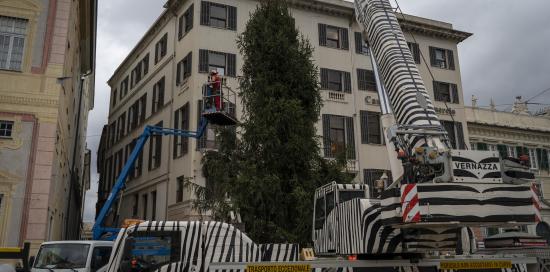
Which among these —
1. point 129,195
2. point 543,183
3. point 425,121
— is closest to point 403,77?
point 425,121

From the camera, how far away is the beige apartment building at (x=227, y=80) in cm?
2762

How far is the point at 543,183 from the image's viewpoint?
39.8m

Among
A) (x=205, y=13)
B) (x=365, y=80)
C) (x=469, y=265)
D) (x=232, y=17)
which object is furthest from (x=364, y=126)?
(x=469, y=265)

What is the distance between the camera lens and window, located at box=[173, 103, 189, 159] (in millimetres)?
27203

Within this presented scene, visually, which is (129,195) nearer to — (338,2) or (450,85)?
(338,2)

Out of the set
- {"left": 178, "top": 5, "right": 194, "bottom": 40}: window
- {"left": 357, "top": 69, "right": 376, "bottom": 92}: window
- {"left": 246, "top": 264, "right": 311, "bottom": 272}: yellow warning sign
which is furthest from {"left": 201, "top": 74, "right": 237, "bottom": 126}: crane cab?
{"left": 357, "top": 69, "right": 376, "bottom": 92}: window

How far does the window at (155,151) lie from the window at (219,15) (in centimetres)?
777

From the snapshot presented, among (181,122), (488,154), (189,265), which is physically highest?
(181,122)

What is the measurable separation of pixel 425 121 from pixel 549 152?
38740 millimetres

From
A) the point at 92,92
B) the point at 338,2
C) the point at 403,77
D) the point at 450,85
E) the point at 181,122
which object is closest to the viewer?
the point at 403,77

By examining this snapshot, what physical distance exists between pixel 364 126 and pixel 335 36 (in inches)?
257

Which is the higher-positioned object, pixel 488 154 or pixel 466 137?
pixel 466 137

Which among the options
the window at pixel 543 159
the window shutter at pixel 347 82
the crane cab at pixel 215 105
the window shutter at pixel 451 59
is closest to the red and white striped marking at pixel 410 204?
the crane cab at pixel 215 105

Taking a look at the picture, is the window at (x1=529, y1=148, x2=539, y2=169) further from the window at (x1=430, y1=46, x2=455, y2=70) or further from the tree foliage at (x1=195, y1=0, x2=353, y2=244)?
the tree foliage at (x1=195, y1=0, x2=353, y2=244)
